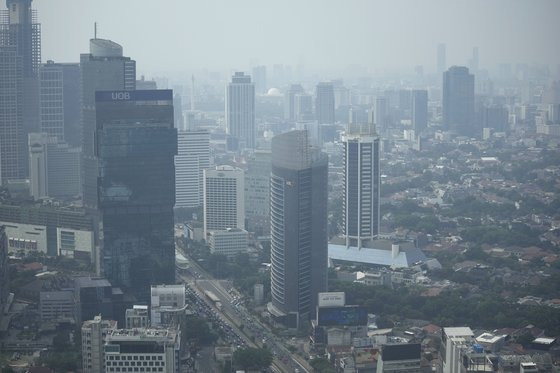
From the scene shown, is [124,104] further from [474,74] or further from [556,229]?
[474,74]

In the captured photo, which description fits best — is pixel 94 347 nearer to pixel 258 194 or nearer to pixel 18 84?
pixel 258 194

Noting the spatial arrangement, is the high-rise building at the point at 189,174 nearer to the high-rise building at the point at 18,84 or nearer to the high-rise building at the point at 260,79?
the high-rise building at the point at 18,84

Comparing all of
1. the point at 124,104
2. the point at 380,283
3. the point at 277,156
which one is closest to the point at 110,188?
the point at 124,104

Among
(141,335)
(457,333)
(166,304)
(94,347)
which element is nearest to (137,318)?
(166,304)

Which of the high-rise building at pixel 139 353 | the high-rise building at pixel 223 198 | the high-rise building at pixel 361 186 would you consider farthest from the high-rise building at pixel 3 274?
the high-rise building at pixel 361 186

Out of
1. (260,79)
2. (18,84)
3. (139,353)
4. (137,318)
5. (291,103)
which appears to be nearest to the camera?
(139,353)

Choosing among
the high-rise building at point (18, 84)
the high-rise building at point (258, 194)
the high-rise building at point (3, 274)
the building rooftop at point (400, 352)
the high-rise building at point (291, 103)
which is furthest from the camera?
the high-rise building at point (291, 103)

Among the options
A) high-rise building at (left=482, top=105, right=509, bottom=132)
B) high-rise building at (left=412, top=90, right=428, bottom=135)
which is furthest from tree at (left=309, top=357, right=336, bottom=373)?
high-rise building at (left=412, top=90, right=428, bottom=135)
